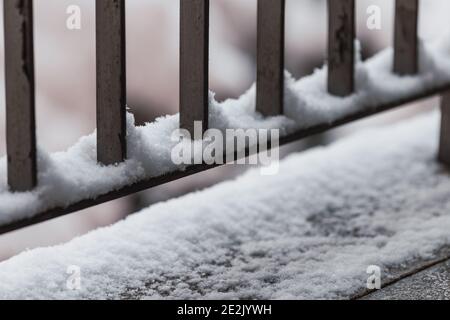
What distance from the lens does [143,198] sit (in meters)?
3.99

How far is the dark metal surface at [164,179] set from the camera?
5.62ft

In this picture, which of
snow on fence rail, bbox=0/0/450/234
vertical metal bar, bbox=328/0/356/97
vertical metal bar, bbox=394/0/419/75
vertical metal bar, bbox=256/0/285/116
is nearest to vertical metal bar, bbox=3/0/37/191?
snow on fence rail, bbox=0/0/450/234

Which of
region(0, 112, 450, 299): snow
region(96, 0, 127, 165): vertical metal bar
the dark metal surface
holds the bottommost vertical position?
region(0, 112, 450, 299): snow

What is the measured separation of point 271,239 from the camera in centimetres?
226

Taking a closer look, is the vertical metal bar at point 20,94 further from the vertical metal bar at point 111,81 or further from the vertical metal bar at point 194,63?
the vertical metal bar at point 194,63

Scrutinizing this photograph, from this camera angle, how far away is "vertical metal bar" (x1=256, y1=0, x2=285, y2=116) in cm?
206

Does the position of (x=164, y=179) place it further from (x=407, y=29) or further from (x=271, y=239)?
(x=407, y=29)

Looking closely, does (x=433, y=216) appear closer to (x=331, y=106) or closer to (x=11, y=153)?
(x=331, y=106)

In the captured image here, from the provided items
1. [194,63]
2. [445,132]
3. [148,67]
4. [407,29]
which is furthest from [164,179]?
[148,67]

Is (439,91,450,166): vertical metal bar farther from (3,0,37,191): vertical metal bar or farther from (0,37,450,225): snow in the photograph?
(3,0,37,191): vertical metal bar

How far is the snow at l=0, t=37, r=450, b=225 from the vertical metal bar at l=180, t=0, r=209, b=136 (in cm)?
5

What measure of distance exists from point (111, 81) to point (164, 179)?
0.82 feet

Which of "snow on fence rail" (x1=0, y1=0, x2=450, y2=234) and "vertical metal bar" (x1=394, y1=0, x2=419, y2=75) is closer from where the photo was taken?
"snow on fence rail" (x1=0, y1=0, x2=450, y2=234)

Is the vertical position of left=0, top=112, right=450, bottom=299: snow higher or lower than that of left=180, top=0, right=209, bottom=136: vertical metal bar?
lower
